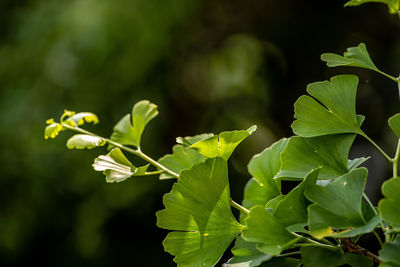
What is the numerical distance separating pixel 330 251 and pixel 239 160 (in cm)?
138

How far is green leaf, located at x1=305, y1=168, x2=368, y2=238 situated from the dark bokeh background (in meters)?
1.28

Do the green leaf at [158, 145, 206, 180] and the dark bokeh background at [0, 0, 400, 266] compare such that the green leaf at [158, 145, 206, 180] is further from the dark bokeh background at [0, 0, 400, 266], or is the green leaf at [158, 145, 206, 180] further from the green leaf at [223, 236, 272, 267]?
the dark bokeh background at [0, 0, 400, 266]

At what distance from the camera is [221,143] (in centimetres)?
24

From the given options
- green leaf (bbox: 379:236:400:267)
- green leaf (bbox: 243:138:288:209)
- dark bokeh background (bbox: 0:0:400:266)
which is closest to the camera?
green leaf (bbox: 379:236:400:267)

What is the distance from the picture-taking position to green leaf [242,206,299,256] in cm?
20

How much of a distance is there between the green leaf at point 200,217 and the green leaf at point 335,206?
5 cm

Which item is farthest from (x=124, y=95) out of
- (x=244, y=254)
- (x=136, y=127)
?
(x=244, y=254)

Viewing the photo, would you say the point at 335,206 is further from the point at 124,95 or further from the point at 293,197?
the point at 124,95

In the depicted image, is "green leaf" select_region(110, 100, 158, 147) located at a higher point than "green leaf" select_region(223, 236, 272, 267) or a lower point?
higher

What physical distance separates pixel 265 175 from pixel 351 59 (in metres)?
0.08

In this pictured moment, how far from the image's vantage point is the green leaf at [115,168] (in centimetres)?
25

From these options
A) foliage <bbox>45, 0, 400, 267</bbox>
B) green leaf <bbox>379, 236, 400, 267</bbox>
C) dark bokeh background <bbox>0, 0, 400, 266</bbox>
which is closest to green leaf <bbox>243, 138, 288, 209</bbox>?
foliage <bbox>45, 0, 400, 267</bbox>

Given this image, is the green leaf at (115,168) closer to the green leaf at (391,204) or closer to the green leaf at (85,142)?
the green leaf at (85,142)

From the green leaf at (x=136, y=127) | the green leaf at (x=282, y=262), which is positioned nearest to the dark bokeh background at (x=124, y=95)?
the green leaf at (x=136, y=127)
